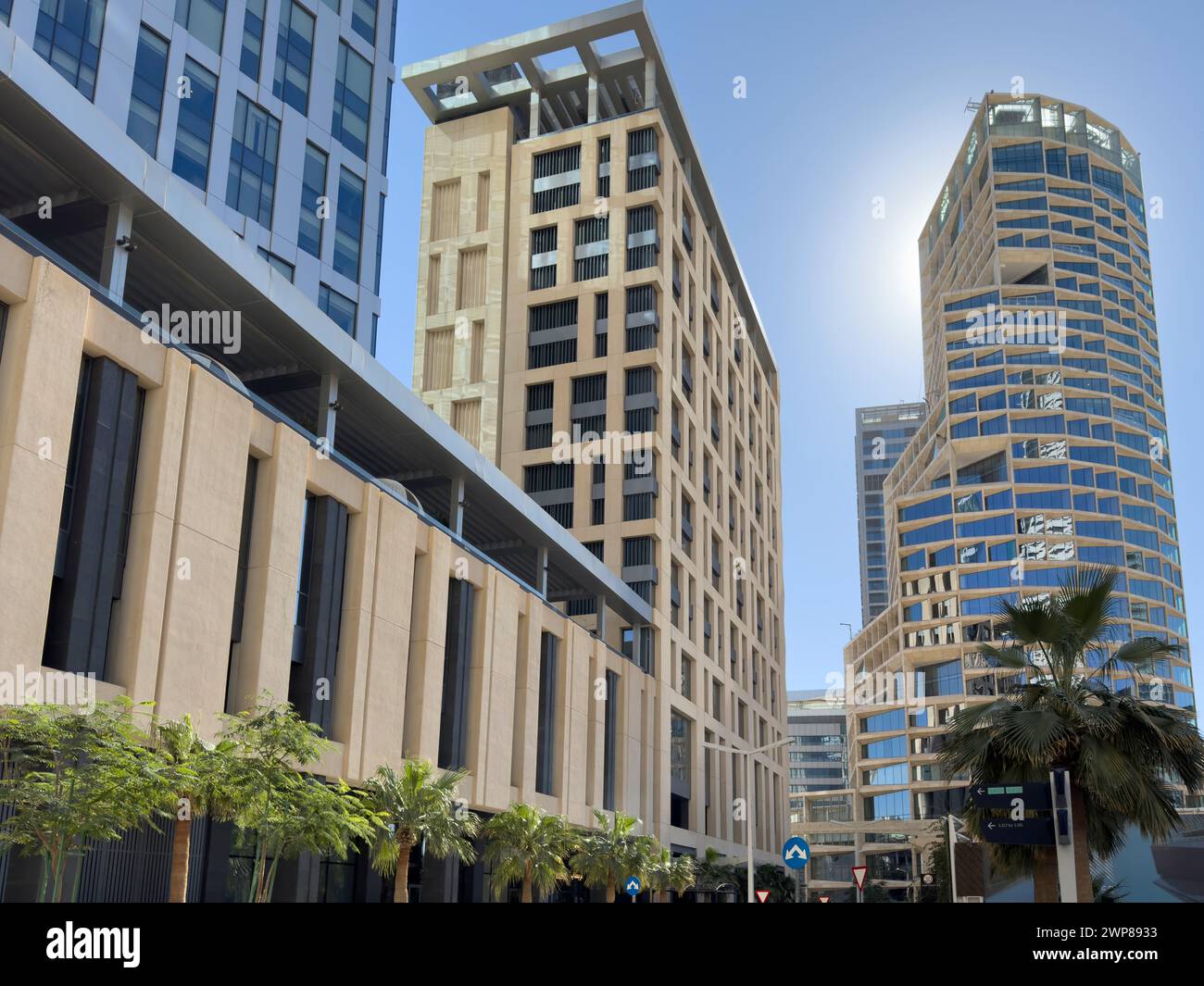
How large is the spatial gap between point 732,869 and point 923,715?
2147 inches

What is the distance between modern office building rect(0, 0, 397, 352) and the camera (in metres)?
39.8

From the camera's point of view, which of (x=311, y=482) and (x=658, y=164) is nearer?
(x=311, y=482)

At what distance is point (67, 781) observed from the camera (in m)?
18.8

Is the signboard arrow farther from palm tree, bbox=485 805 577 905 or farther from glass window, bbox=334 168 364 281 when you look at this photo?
glass window, bbox=334 168 364 281

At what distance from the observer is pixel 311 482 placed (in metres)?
30.9

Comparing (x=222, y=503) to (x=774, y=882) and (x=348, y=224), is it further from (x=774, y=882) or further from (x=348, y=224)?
(x=774, y=882)

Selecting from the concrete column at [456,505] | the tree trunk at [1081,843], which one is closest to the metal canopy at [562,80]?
the concrete column at [456,505]

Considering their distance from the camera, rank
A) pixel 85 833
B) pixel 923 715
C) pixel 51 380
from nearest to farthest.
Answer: pixel 85 833, pixel 51 380, pixel 923 715

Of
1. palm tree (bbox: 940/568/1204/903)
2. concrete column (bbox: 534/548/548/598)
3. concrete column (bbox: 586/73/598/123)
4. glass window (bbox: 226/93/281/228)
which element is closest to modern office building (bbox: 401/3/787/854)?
concrete column (bbox: 586/73/598/123)

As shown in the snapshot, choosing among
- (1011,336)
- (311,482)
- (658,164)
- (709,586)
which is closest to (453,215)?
(658,164)

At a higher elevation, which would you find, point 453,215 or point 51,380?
point 453,215

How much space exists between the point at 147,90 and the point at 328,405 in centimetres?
1598

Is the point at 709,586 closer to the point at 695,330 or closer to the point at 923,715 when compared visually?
the point at 695,330
